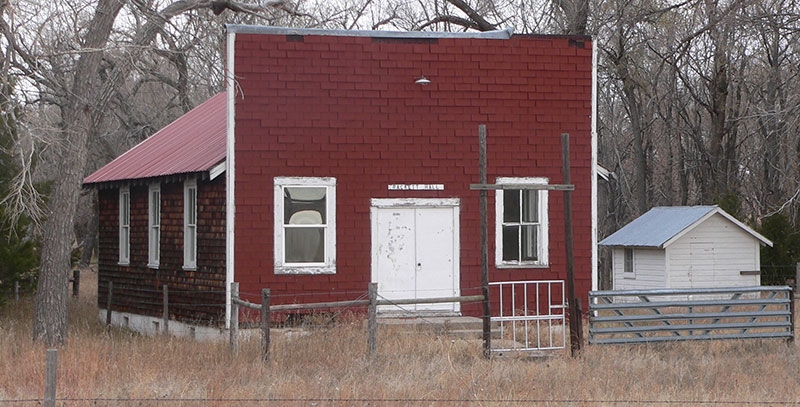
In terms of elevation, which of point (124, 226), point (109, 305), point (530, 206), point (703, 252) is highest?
point (530, 206)

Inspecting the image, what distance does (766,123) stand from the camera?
1702 inches

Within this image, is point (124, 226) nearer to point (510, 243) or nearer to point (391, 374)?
point (510, 243)

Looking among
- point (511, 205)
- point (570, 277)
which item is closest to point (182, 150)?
point (511, 205)

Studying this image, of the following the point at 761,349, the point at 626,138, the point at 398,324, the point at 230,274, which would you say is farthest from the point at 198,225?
the point at 626,138

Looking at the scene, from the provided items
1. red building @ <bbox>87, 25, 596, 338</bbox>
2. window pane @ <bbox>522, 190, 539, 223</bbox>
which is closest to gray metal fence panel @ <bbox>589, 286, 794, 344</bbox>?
window pane @ <bbox>522, 190, 539, 223</bbox>

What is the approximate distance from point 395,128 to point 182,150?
5877 millimetres

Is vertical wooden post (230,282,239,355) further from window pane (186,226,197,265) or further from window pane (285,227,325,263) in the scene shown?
window pane (186,226,197,265)

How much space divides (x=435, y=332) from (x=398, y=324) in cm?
87

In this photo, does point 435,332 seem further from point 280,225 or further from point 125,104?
point 125,104

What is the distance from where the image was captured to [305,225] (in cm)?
1966

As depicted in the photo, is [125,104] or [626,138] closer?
[125,104]

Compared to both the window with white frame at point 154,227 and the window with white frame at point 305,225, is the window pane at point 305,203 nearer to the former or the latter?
the window with white frame at point 305,225

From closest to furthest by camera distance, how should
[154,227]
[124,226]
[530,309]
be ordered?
[530,309] → [154,227] → [124,226]

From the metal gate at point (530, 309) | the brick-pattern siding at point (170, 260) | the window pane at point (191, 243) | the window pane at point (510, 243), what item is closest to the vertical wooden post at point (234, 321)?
the brick-pattern siding at point (170, 260)
